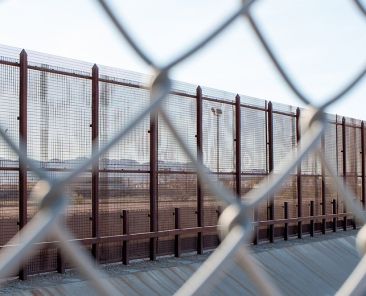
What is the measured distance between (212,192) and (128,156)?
25.6ft

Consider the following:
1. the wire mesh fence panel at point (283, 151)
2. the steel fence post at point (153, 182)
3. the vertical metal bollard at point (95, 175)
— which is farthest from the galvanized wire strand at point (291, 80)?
the wire mesh fence panel at point (283, 151)

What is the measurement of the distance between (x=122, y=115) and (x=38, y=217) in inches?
313

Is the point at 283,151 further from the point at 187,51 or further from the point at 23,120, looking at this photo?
the point at 187,51

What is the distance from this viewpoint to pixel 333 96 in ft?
4.63

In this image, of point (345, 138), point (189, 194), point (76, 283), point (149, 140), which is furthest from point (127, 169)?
point (345, 138)

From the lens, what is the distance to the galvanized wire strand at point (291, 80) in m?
1.26

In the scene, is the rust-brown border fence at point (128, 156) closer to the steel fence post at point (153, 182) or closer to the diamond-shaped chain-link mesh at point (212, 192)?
the steel fence post at point (153, 182)

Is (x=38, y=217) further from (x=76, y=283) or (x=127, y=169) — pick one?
(x=127, y=169)

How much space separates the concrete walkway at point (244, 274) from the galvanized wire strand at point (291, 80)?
18.0ft

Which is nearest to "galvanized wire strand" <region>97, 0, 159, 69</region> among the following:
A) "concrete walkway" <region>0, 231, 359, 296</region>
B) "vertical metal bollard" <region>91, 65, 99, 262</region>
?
"concrete walkway" <region>0, 231, 359, 296</region>

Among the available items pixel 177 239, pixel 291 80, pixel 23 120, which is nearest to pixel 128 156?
pixel 177 239

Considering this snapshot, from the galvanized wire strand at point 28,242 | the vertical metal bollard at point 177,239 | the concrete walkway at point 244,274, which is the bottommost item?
the concrete walkway at point 244,274

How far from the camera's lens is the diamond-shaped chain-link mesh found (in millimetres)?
902

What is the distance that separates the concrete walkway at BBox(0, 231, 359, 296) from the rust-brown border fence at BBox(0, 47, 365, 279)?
322mm
